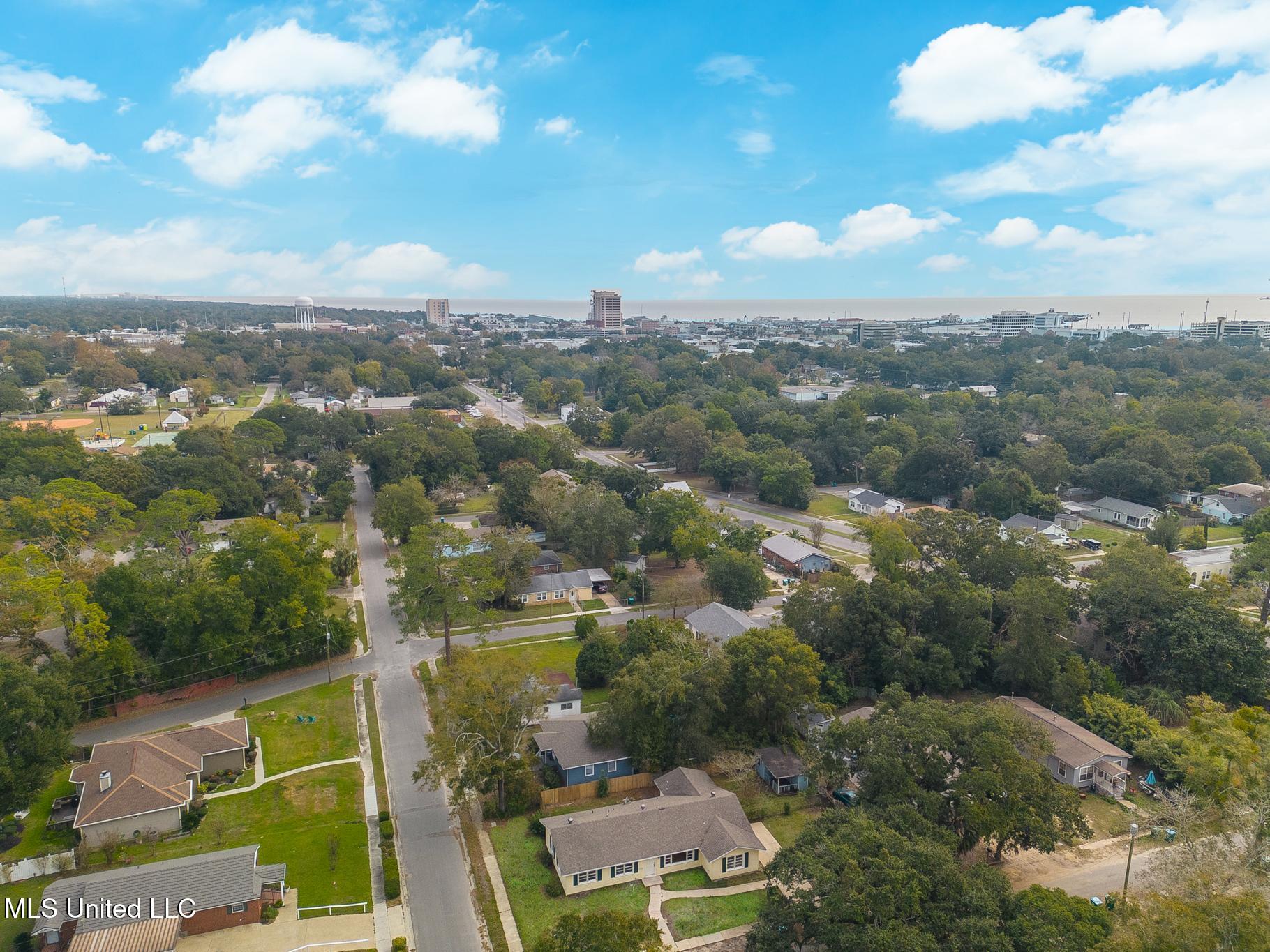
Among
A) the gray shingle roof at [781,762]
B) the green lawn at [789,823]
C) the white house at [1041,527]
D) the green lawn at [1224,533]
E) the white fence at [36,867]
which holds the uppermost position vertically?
the white house at [1041,527]

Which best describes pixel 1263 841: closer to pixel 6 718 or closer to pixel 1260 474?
pixel 6 718

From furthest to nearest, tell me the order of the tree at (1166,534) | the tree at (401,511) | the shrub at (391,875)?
1. the tree at (1166,534)
2. the tree at (401,511)
3. the shrub at (391,875)

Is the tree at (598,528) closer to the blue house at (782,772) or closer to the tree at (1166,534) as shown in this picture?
the blue house at (782,772)

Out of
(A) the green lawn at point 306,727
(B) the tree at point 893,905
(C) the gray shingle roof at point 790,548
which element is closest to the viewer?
(B) the tree at point 893,905

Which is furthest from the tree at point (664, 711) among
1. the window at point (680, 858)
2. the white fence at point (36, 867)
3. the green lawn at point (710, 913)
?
the white fence at point (36, 867)

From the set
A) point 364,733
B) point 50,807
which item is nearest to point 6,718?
point 50,807

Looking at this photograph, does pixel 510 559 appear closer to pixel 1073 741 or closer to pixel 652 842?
pixel 652 842
